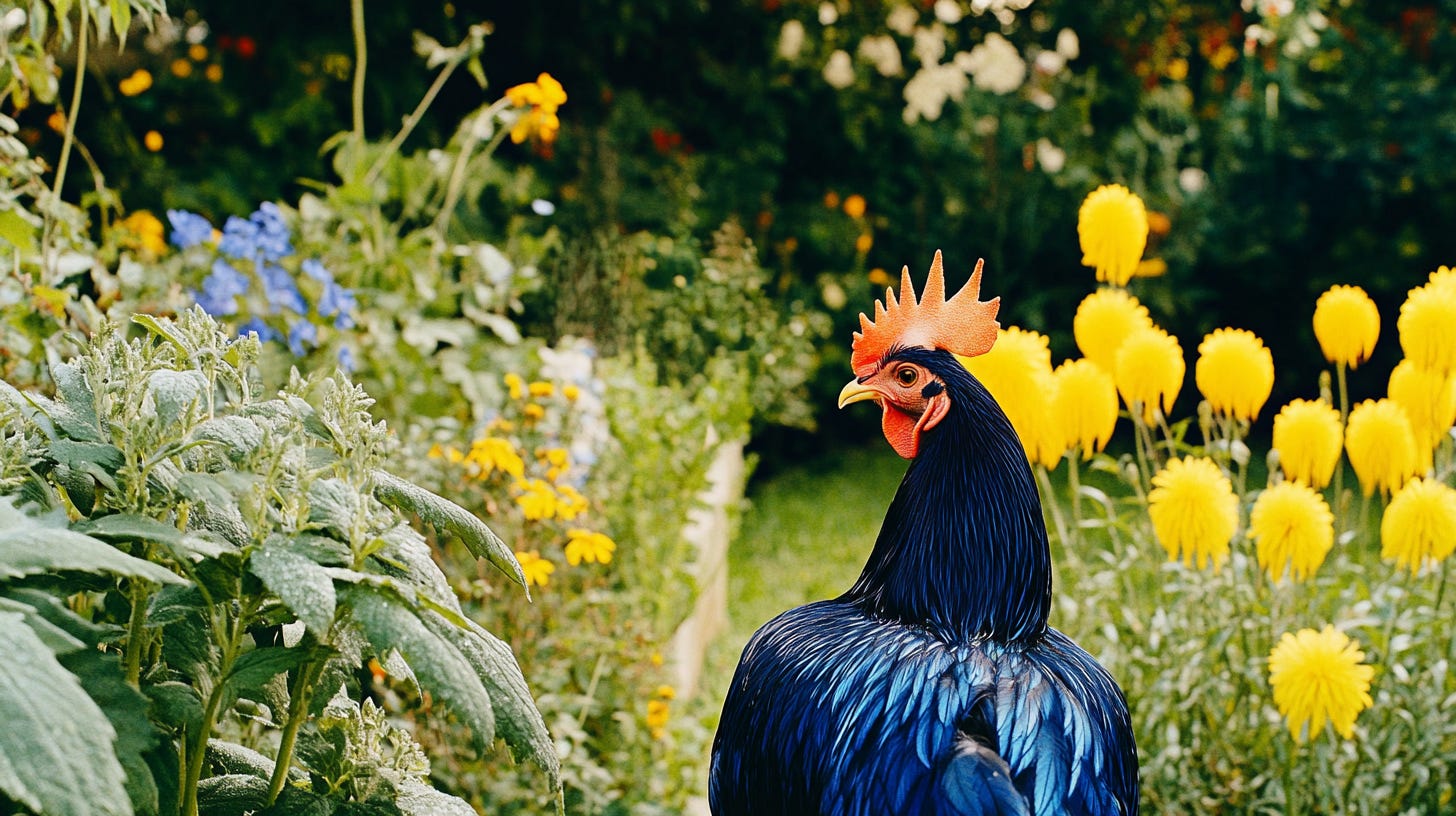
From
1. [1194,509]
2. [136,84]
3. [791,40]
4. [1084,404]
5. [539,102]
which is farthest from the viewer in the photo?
[791,40]

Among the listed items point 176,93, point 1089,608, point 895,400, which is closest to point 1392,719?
Answer: point 1089,608

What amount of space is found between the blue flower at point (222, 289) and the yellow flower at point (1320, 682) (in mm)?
2522

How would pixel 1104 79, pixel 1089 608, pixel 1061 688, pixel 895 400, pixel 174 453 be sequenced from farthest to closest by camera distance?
pixel 1104 79 → pixel 1089 608 → pixel 895 400 → pixel 1061 688 → pixel 174 453

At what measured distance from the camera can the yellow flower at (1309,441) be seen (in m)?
2.57

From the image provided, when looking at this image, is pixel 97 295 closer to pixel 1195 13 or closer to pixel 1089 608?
pixel 1089 608

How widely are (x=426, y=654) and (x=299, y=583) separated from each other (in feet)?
0.42

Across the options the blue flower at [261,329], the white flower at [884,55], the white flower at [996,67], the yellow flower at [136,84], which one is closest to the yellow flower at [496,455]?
the blue flower at [261,329]

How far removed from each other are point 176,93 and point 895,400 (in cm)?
496

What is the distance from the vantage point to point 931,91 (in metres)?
6.92

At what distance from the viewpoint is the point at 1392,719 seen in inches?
105

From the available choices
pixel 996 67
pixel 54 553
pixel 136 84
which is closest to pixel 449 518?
pixel 54 553

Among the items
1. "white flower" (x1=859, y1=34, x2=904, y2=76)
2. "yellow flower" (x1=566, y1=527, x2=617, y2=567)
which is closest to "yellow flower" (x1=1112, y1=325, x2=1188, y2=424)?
"yellow flower" (x1=566, y1=527, x2=617, y2=567)

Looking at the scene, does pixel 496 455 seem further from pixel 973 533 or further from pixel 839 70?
pixel 839 70

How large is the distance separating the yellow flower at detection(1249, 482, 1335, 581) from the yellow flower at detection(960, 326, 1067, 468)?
43 cm
